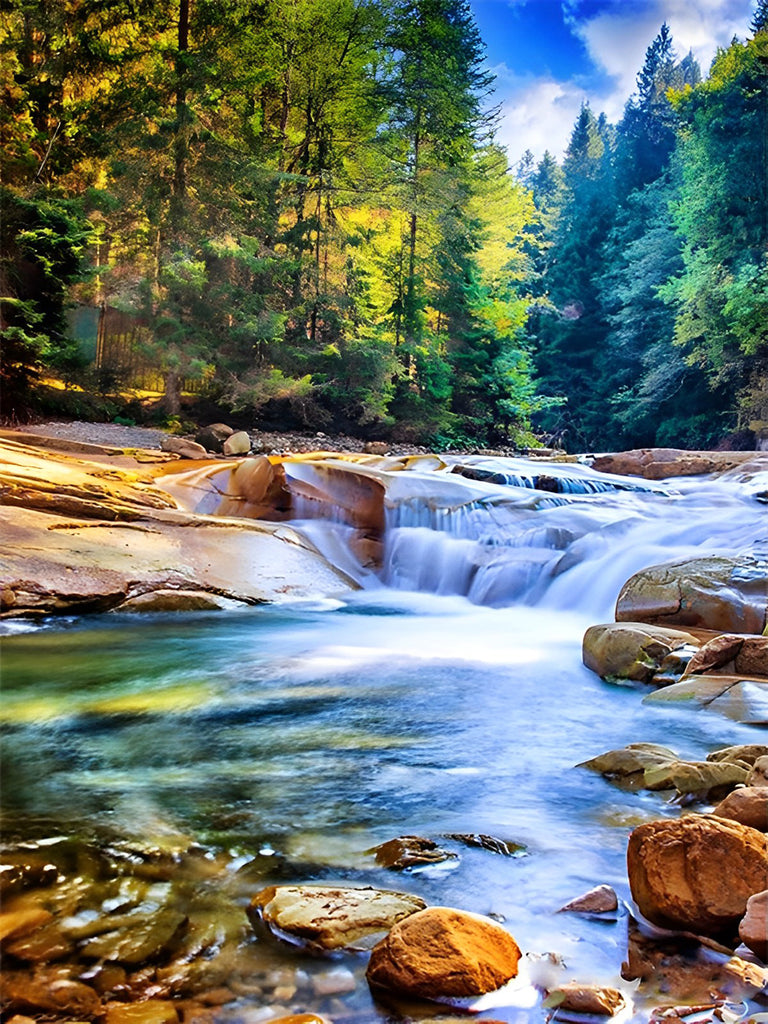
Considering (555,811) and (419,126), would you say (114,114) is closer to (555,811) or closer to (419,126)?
(419,126)

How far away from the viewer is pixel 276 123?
1959 centimetres

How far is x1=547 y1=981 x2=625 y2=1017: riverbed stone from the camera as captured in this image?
4.99 feet

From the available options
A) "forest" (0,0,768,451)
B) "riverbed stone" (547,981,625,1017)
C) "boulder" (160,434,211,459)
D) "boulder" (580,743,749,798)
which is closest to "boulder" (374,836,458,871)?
"riverbed stone" (547,981,625,1017)

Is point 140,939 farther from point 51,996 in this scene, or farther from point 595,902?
point 595,902

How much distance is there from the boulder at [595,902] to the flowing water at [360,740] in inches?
1.5

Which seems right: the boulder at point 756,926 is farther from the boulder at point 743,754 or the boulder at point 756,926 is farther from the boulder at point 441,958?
the boulder at point 743,754

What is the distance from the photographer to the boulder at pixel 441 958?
1551 mm

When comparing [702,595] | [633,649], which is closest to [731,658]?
[633,649]

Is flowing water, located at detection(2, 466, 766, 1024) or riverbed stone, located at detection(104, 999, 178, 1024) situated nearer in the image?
riverbed stone, located at detection(104, 999, 178, 1024)

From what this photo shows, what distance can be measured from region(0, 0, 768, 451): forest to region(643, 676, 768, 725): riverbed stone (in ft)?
37.4

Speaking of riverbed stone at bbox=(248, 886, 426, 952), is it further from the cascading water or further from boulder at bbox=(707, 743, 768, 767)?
the cascading water

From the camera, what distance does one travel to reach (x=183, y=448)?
12.1m

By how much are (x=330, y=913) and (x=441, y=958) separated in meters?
0.35

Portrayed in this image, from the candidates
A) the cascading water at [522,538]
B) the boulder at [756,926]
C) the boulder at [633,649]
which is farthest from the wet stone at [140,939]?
the cascading water at [522,538]
